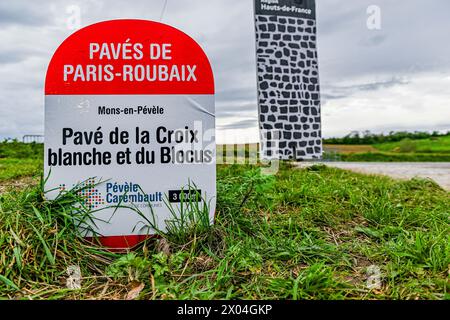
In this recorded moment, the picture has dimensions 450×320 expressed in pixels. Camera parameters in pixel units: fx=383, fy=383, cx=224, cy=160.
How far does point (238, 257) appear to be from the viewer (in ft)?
5.55

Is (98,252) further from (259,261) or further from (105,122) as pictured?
(259,261)

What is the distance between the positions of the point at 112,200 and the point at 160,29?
91cm

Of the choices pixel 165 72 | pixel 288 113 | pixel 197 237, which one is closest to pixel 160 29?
pixel 165 72

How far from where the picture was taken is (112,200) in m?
1.91

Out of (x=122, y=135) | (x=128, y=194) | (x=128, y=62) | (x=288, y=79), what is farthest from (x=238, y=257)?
(x=288, y=79)

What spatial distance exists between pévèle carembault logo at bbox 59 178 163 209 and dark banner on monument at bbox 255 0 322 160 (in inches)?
201

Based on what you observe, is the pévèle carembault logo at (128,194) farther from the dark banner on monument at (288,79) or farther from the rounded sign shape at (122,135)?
the dark banner on monument at (288,79)

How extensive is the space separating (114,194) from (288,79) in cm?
570

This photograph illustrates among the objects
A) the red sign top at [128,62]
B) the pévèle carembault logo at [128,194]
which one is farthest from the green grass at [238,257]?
the red sign top at [128,62]

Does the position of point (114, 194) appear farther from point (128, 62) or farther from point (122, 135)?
point (128, 62)

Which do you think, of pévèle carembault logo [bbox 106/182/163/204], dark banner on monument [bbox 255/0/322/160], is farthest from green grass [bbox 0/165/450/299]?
dark banner on monument [bbox 255/0/322/160]

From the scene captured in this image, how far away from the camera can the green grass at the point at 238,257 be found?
151 cm

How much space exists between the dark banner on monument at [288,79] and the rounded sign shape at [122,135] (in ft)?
16.5

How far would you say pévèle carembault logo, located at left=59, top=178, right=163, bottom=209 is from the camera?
6.25 ft
